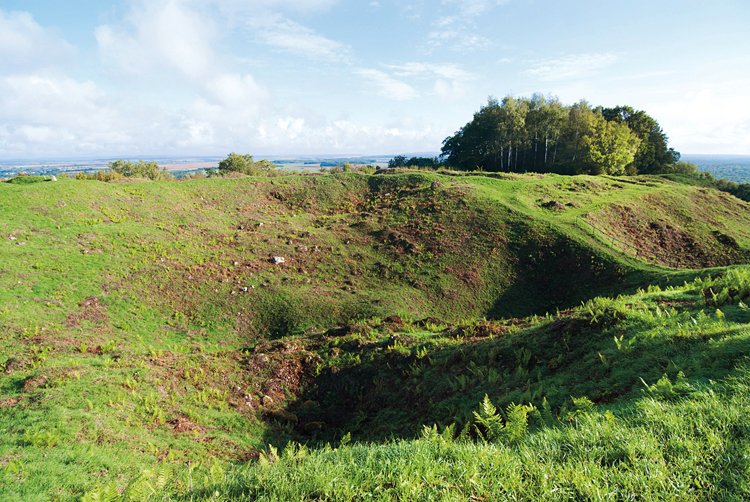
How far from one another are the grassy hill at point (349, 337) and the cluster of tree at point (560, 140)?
24.1 meters

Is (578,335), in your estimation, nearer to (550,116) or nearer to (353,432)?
(353,432)

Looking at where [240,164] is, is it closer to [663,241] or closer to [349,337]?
[349,337]

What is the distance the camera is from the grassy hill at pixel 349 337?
5125 millimetres

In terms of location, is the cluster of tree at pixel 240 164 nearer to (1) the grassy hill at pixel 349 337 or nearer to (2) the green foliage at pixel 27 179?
(1) the grassy hill at pixel 349 337

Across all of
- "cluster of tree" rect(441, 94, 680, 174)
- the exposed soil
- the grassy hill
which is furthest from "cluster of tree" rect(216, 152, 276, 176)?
the exposed soil

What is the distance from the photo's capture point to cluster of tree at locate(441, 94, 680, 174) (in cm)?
6253

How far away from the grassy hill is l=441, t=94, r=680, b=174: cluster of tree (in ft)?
79.2

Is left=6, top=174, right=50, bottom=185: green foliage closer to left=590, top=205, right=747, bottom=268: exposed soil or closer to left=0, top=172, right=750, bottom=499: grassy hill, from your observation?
left=0, top=172, right=750, bottom=499: grassy hill

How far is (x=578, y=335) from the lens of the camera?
36.9 ft

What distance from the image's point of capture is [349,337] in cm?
1836

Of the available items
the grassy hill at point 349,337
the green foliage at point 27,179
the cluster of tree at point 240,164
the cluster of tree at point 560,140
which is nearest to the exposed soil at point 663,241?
the grassy hill at point 349,337

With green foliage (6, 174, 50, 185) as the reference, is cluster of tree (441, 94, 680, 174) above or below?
above

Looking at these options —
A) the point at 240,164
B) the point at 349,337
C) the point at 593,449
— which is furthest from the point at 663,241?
the point at 240,164

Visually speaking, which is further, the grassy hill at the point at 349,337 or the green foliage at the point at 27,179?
the green foliage at the point at 27,179
